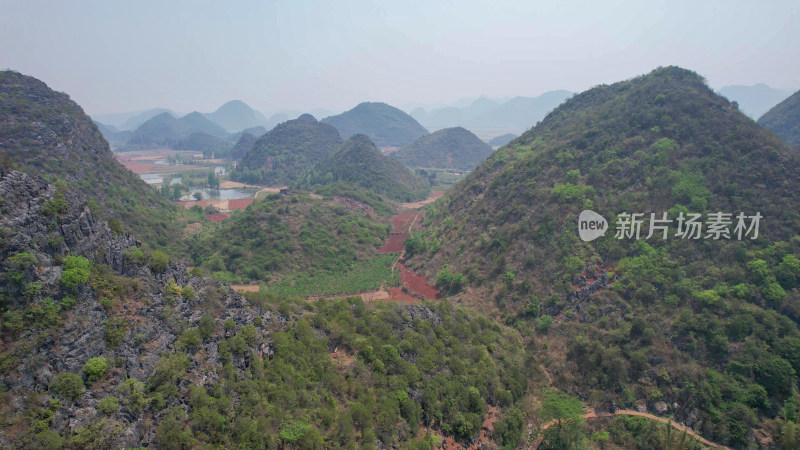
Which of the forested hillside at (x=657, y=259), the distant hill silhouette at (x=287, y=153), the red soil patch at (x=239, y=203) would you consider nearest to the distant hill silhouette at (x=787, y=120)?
the forested hillside at (x=657, y=259)

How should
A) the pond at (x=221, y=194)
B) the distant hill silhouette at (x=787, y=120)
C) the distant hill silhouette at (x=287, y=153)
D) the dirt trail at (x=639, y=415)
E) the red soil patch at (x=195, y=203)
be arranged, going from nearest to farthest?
the dirt trail at (x=639, y=415) < the distant hill silhouette at (x=787, y=120) < the red soil patch at (x=195, y=203) < the pond at (x=221, y=194) < the distant hill silhouette at (x=287, y=153)

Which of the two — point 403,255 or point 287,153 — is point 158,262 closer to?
point 403,255

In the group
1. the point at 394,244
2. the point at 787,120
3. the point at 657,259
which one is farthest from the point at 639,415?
the point at 787,120

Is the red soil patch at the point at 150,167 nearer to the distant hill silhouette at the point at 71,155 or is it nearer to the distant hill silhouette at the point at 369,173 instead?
the distant hill silhouette at the point at 369,173

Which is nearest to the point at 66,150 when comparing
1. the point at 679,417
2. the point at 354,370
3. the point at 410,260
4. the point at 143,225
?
the point at 143,225

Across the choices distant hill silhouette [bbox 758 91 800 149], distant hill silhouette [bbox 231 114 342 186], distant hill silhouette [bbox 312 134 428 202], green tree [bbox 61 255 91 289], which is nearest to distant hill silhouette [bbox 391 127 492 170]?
distant hill silhouette [bbox 231 114 342 186]

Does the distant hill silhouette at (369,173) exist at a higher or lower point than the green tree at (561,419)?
higher
